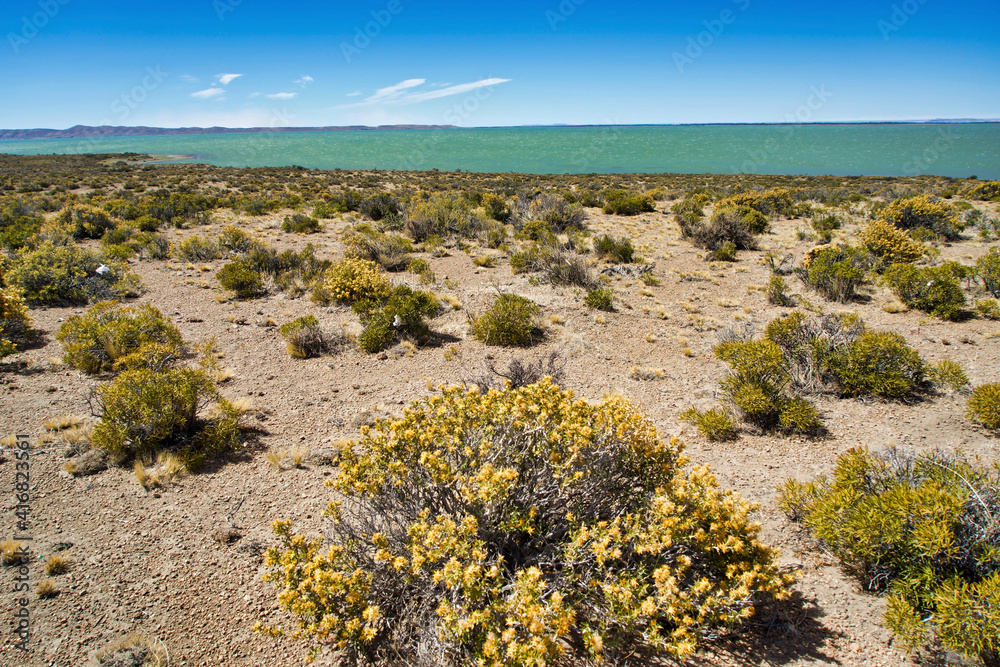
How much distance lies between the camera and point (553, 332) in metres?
8.77

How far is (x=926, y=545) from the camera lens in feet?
9.57

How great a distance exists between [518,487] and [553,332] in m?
5.84

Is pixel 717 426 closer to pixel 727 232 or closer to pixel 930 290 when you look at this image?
pixel 930 290

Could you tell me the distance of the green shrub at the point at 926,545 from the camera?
2.69 m

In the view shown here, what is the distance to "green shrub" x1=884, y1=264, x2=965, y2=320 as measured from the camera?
8.75 metres

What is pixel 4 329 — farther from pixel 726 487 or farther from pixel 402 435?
pixel 726 487

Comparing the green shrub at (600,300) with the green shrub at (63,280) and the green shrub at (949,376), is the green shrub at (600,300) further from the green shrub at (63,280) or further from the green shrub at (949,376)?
the green shrub at (63,280)

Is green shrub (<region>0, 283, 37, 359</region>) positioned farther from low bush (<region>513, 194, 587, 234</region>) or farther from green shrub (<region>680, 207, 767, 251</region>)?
green shrub (<region>680, 207, 767, 251</region>)

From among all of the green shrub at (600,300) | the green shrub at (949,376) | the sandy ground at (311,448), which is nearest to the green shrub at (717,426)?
the sandy ground at (311,448)

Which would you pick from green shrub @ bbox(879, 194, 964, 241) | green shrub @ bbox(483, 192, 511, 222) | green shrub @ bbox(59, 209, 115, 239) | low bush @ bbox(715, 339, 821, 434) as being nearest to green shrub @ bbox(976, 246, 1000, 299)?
green shrub @ bbox(879, 194, 964, 241)

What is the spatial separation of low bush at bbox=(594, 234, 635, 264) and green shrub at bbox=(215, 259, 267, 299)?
9.36m

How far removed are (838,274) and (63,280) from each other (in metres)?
17.0

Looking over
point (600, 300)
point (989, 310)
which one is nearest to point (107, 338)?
point (600, 300)

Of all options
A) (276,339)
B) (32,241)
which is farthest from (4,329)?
(32,241)
